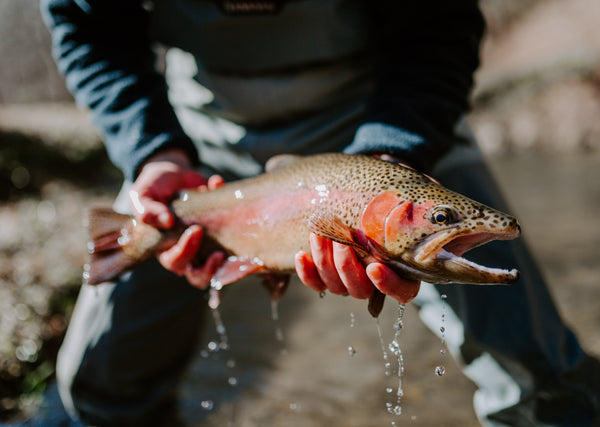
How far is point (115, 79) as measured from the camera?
91.0 inches

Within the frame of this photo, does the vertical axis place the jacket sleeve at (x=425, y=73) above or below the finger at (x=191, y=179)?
above

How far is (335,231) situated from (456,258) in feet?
1.09

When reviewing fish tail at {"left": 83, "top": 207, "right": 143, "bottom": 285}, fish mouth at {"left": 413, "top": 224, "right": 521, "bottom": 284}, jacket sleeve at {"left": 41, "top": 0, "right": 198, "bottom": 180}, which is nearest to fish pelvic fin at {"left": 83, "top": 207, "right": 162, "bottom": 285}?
fish tail at {"left": 83, "top": 207, "right": 143, "bottom": 285}

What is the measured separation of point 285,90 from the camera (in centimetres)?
224

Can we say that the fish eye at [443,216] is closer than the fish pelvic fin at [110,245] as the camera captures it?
Yes

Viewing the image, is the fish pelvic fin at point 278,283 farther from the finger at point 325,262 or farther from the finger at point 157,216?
the finger at point 157,216

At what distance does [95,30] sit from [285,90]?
879 millimetres

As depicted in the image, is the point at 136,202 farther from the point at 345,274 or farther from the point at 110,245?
the point at 345,274

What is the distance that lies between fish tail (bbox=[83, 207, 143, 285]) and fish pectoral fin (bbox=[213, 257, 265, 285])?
36cm

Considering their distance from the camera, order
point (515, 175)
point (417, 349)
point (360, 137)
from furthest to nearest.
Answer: point (515, 175)
point (417, 349)
point (360, 137)

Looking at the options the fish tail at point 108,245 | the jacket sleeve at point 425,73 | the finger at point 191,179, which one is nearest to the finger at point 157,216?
the fish tail at point 108,245

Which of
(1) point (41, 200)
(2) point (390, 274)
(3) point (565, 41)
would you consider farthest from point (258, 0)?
(3) point (565, 41)

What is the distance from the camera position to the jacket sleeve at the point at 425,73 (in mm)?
1906

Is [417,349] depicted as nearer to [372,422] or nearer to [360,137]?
[372,422]
